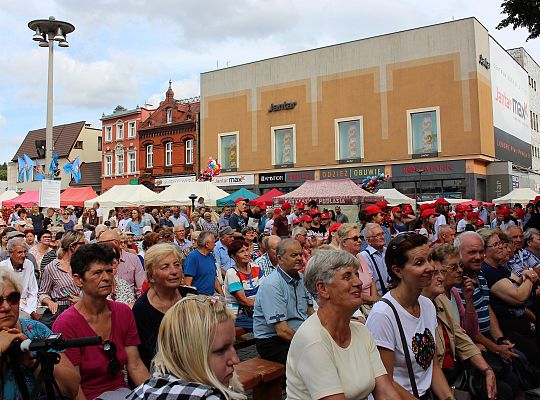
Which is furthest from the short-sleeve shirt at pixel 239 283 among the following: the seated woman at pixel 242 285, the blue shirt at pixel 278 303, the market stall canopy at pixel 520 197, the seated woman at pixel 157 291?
the market stall canopy at pixel 520 197

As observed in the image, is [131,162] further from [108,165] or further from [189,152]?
[189,152]

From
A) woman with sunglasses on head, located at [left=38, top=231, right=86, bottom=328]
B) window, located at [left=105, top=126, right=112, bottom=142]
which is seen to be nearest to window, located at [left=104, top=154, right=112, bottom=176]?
window, located at [left=105, top=126, right=112, bottom=142]

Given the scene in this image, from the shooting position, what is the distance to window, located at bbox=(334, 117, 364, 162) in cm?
3375

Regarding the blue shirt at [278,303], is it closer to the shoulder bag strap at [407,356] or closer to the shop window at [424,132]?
the shoulder bag strap at [407,356]

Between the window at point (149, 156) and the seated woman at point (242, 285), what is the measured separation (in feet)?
128

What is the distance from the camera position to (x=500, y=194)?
31.4m

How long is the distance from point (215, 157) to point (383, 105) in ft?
49.6

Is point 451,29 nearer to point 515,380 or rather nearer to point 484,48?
point 484,48

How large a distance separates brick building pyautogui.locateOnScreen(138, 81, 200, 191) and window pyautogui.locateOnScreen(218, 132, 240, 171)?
2802 mm

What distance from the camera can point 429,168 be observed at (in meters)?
30.9

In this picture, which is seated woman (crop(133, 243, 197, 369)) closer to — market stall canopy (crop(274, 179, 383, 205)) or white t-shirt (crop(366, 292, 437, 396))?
white t-shirt (crop(366, 292, 437, 396))

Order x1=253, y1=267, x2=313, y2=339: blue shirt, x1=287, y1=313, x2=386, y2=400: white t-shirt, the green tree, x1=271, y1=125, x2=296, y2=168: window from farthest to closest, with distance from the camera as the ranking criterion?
x1=271, y1=125, x2=296, y2=168: window → the green tree → x1=253, y1=267, x2=313, y2=339: blue shirt → x1=287, y1=313, x2=386, y2=400: white t-shirt

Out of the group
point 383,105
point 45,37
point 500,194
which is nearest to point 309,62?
point 383,105

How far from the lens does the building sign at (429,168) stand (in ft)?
98.3
